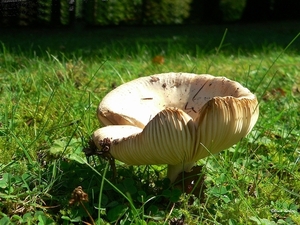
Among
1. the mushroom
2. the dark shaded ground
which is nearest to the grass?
the mushroom

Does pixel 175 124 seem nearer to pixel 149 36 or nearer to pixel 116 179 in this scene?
pixel 116 179

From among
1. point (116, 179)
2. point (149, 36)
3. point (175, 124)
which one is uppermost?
point (175, 124)

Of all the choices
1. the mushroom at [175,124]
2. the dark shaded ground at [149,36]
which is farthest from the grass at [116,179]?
the dark shaded ground at [149,36]

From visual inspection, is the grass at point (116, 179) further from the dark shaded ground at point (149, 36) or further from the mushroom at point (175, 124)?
the dark shaded ground at point (149, 36)

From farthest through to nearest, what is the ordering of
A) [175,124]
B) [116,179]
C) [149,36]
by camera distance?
[149,36]
[116,179]
[175,124]

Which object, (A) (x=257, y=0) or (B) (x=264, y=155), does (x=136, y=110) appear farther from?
(A) (x=257, y=0)

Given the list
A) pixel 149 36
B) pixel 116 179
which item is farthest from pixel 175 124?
pixel 149 36
